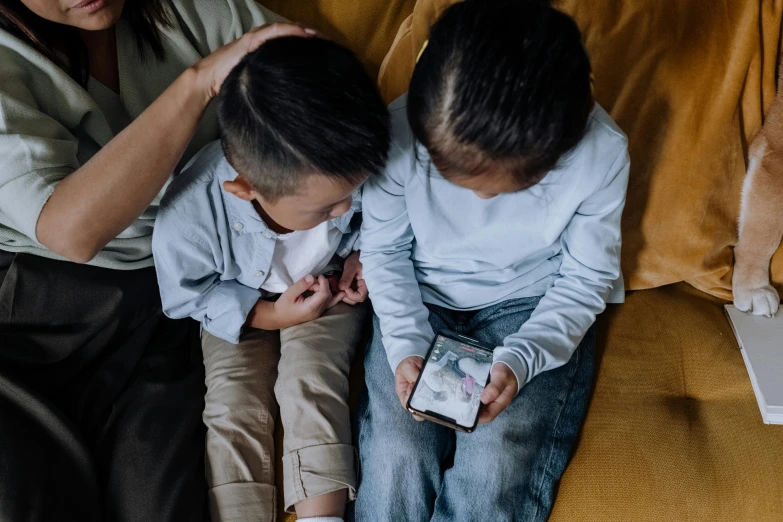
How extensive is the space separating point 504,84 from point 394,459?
21.4 inches

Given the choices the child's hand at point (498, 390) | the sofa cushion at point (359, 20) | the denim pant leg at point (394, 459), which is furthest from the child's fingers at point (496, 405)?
the sofa cushion at point (359, 20)

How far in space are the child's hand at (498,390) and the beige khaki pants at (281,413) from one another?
0.24 m

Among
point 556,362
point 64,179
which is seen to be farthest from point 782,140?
point 64,179

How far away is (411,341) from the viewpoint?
92 cm

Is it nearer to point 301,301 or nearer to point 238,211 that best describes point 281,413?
point 301,301

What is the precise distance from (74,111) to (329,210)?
1.31 ft

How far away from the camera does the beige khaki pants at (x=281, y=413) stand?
3.00ft

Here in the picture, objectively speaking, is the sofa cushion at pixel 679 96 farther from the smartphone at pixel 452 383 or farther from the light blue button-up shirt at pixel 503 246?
the smartphone at pixel 452 383

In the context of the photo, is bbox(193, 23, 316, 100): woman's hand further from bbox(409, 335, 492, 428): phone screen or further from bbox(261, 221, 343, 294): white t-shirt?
bbox(409, 335, 492, 428): phone screen

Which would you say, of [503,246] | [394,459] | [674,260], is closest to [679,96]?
[674,260]

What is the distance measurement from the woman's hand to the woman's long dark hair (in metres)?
0.23

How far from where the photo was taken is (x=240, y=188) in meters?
0.85

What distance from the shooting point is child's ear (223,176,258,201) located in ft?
2.78

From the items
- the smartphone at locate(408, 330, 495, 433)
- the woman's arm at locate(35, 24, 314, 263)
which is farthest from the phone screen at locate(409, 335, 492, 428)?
the woman's arm at locate(35, 24, 314, 263)
